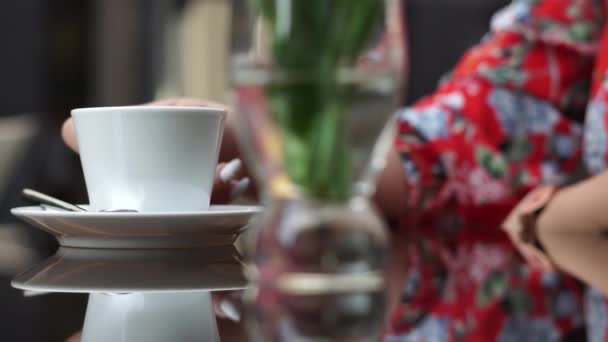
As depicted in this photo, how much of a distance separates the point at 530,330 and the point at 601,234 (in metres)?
0.50

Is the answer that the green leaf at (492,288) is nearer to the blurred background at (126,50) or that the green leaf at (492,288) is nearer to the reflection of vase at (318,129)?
the reflection of vase at (318,129)

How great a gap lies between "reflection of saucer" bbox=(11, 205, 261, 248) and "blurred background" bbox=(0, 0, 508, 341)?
1144mm

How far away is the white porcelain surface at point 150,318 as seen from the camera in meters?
0.31

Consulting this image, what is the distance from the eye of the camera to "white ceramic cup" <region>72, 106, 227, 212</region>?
0.55 metres

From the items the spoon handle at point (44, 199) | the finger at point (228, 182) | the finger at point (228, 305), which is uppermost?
the finger at point (228, 305)

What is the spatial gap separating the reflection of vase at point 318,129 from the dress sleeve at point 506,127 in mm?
941

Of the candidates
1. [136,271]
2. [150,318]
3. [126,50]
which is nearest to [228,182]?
[136,271]

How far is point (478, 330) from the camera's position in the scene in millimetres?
321

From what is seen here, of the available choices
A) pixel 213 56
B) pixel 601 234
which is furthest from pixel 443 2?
pixel 601 234

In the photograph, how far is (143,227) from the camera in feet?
1.64

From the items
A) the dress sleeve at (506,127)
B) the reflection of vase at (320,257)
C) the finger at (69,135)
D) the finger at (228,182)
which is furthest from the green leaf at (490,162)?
the reflection of vase at (320,257)

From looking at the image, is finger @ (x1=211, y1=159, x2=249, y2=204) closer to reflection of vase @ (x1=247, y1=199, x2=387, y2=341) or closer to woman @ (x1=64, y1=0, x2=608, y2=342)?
reflection of vase @ (x1=247, y1=199, x2=387, y2=341)

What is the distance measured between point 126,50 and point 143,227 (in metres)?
2.92

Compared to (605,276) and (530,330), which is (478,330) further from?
(605,276)
